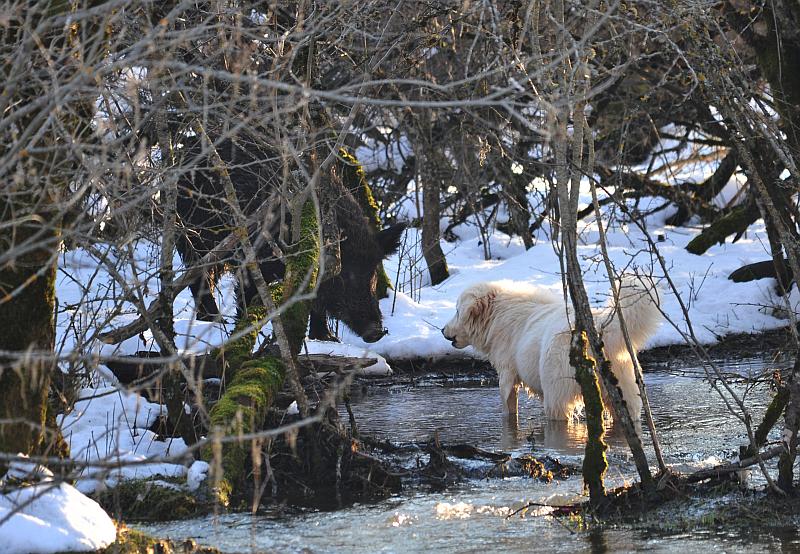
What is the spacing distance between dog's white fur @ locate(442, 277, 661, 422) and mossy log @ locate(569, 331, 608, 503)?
4.30ft

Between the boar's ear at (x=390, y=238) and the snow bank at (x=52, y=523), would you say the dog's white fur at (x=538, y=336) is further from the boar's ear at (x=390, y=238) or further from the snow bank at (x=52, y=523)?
the snow bank at (x=52, y=523)

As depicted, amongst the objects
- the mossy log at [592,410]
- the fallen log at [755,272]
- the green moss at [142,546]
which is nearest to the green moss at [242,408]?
the green moss at [142,546]

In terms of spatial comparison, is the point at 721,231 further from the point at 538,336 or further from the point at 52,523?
the point at 52,523

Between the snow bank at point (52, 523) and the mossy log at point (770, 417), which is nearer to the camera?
the snow bank at point (52, 523)

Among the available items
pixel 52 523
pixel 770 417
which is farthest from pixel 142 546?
pixel 770 417

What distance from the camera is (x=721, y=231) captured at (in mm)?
14688

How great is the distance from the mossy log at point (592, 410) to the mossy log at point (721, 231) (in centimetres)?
973

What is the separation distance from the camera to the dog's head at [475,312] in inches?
374

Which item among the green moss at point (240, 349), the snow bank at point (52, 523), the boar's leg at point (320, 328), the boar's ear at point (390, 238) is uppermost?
the boar's ear at point (390, 238)

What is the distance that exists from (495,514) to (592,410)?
2.52 feet

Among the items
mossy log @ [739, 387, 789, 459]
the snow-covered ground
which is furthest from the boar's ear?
mossy log @ [739, 387, 789, 459]

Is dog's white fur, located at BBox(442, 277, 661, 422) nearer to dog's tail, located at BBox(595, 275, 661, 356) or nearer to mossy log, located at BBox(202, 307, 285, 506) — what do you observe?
dog's tail, located at BBox(595, 275, 661, 356)

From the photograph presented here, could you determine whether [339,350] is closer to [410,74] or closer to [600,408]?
[410,74]

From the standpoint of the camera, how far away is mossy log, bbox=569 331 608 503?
17.8ft
